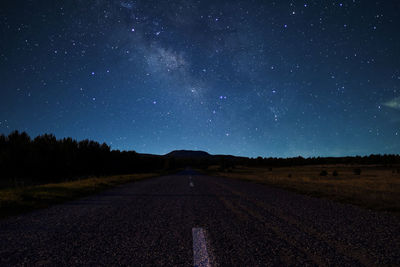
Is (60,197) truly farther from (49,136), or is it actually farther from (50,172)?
(49,136)

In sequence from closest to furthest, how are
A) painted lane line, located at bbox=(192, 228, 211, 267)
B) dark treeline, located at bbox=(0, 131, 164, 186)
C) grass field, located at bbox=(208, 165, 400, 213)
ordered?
painted lane line, located at bbox=(192, 228, 211, 267), grass field, located at bbox=(208, 165, 400, 213), dark treeline, located at bbox=(0, 131, 164, 186)

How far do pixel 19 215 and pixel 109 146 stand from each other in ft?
225

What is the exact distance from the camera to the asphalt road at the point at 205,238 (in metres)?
3.03

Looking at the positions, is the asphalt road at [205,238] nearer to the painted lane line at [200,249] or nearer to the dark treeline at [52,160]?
the painted lane line at [200,249]

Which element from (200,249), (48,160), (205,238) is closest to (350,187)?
(205,238)

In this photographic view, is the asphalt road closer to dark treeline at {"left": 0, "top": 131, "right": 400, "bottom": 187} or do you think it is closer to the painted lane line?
the painted lane line

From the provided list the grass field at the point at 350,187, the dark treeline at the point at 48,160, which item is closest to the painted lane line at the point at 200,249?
the grass field at the point at 350,187

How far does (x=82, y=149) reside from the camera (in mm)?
56625

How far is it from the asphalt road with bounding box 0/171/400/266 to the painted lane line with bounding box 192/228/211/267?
57 mm

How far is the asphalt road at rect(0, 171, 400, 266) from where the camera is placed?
3031 millimetres

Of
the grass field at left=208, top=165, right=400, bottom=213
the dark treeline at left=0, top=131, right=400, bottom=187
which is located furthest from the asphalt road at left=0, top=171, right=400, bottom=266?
the dark treeline at left=0, top=131, right=400, bottom=187

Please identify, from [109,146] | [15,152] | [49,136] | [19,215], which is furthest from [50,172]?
[19,215]

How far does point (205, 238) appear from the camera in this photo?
3918mm

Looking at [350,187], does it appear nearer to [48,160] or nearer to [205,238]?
[205,238]
